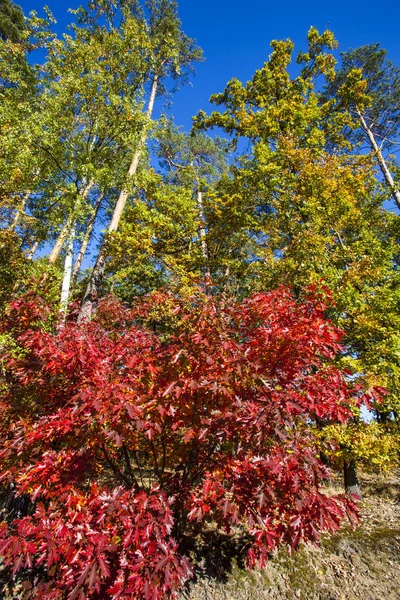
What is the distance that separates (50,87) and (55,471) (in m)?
10.9

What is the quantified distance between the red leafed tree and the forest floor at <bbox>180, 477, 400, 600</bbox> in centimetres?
138

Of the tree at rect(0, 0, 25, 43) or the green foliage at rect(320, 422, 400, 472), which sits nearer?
the green foliage at rect(320, 422, 400, 472)

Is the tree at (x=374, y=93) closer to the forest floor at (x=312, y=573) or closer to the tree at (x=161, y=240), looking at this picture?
the tree at (x=161, y=240)

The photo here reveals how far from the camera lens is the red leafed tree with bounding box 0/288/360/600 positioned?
101 inches

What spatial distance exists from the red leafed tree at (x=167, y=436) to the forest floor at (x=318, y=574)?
4.52 ft

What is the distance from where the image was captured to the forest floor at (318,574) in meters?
4.02

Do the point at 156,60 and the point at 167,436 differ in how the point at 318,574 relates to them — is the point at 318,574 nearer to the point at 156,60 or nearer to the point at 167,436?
the point at 167,436

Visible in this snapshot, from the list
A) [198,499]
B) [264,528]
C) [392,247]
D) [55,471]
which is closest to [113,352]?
[55,471]

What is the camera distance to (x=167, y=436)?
375 cm

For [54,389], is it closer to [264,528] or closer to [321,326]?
[264,528]

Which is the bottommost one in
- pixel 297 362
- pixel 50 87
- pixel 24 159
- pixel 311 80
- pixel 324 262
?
pixel 297 362

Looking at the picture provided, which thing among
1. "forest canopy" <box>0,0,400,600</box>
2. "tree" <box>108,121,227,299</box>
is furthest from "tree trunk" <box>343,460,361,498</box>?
"tree" <box>108,121,227,299</box>

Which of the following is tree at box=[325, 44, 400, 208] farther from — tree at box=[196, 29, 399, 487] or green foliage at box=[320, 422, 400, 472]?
green foliage at box=[320, 422, 400, 472]

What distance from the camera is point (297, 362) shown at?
341cm
